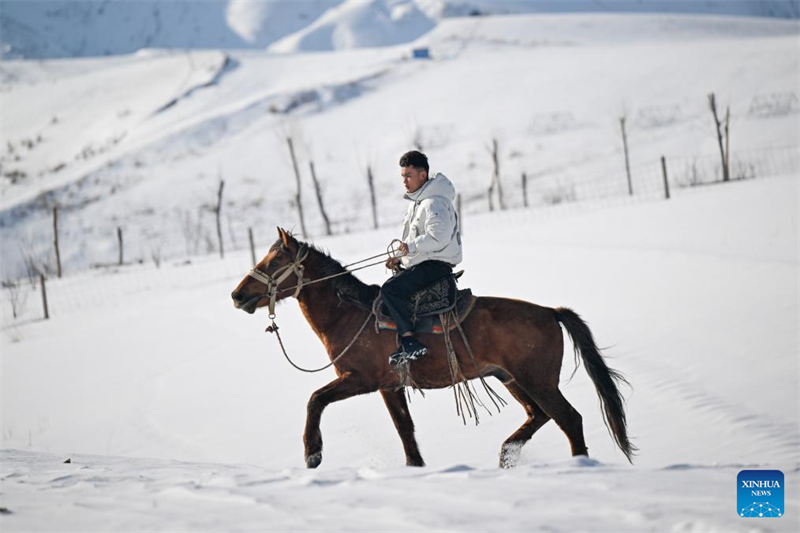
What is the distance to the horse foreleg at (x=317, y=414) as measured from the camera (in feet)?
19.1

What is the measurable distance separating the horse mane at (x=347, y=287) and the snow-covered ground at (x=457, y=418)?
181 cm

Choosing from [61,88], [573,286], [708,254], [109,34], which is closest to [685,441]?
[573,286]

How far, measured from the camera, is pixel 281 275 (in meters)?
6.54

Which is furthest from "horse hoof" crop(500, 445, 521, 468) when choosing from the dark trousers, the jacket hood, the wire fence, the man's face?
the wire fence

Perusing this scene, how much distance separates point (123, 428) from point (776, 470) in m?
9.33

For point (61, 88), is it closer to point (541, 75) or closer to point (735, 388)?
point (541, 75)

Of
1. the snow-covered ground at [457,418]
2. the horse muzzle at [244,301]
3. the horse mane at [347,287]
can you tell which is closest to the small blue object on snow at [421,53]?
the snow-covered ground at [457,418]

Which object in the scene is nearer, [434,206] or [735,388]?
[434,206]

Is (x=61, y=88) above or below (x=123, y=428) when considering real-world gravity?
above

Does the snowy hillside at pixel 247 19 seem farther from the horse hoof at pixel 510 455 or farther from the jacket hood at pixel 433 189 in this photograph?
the horse hoof at pixel 510 455

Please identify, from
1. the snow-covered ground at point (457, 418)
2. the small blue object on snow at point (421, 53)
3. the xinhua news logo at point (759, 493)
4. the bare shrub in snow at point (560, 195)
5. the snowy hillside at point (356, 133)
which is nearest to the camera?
the xinhua news logo at point (759, 493)

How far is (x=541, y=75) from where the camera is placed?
55.7 metres

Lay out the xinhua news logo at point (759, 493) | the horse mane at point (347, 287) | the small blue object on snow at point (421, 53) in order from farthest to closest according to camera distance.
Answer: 1. the small blue object on snow at point (421, 53)
2. the horse mane at point (347, 287)
3. the xinhua news logo at point (759, 493)

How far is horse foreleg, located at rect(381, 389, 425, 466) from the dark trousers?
2.45 ft
